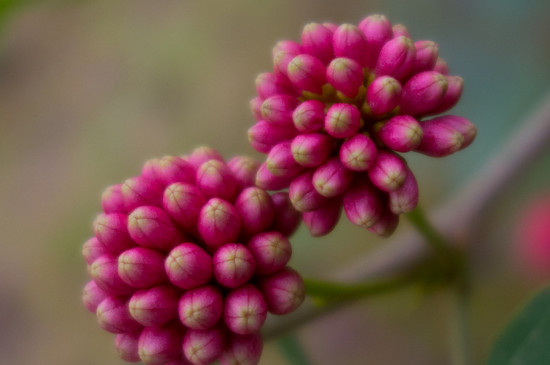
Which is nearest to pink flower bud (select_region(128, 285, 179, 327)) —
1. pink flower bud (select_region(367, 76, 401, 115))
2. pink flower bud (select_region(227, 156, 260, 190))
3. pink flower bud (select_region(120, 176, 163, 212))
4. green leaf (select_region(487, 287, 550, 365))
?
pink flower bud (select_region(120, 176, 163, 212))

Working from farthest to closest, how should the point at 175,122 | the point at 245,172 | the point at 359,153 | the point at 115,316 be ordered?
the point at 175,122 < the point at 245,172 < the point at 115,316 < the point at 359,153

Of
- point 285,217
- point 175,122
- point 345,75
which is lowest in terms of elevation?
point 285,217

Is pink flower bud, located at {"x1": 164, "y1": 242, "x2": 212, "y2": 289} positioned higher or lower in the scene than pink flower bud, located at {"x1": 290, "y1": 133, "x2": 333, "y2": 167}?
lower

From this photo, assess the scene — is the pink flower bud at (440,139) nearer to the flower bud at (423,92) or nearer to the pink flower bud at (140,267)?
the flower bud at (423,92)

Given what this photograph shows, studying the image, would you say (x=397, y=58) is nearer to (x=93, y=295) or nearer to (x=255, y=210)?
(x=255, y=210)

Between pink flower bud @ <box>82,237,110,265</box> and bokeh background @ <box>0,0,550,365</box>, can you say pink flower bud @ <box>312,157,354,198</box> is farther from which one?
bokeh background @ <box>0,0,550,365</box>

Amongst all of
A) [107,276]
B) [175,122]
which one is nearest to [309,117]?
[107,276]

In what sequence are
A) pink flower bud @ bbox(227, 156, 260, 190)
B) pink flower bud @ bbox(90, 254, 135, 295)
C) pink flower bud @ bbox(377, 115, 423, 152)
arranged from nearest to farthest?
pink flower bud @ bbox(377, 115, 423, 152), pink flower bud @ bbox(90, 254, 135, 295), pink flower bud @ bbox(227, 156, 260, 190)

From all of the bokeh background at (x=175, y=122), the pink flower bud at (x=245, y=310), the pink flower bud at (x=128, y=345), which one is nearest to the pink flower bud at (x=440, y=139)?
the pink flower bud at (x=245, y=310)
